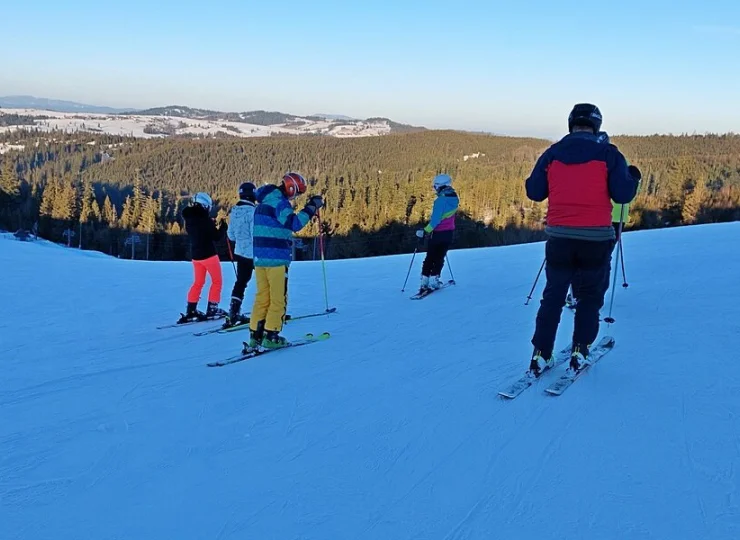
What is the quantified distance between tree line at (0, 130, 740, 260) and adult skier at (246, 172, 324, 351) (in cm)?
246

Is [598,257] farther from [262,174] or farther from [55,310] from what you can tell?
[262,174]

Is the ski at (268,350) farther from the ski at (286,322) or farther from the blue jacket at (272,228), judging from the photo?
the ski at (286,322)

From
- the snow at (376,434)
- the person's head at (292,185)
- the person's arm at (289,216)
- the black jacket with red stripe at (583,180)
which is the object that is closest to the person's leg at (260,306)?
the snow at (376,434)

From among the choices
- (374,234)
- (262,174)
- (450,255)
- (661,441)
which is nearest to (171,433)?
(661,441)

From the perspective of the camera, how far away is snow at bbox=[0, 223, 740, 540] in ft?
9.25

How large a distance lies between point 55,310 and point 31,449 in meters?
5.33

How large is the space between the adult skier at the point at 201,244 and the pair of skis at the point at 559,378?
4.76m

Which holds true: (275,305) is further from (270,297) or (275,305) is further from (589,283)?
(589,283)

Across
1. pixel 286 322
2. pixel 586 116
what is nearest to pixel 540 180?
pixel 586 116

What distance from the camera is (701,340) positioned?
5.57 meters

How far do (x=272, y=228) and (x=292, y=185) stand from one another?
485 millimetres

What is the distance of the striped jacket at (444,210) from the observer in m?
8.66

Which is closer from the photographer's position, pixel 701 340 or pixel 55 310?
pixel 701 340

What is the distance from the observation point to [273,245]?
5.88 meters
